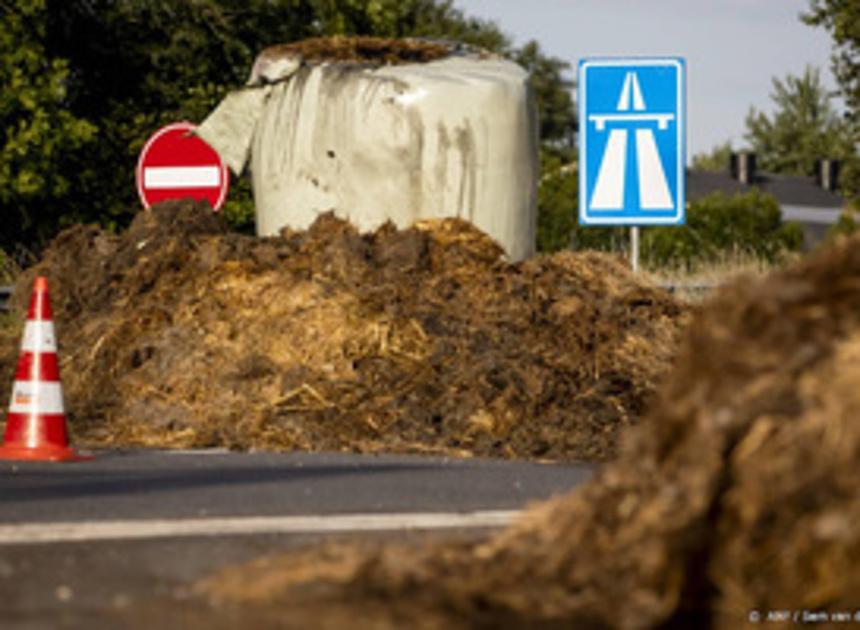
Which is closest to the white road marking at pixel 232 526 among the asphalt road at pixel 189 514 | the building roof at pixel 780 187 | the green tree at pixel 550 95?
the asphalt road at pixel 189 514

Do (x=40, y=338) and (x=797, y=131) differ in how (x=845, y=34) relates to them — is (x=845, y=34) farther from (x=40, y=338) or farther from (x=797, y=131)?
(x=797, y=131)

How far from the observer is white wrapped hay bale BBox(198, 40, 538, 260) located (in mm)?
16109

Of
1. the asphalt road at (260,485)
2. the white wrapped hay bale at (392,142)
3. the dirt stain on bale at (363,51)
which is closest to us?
the asphalt road at (260,485)

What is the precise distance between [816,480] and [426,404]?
7967mm

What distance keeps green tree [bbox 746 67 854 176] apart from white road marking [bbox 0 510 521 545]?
134m

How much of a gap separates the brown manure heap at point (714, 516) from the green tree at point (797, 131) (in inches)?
5370

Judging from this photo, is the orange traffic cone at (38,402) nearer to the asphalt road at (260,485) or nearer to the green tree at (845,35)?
the asphalt road at (260,485)

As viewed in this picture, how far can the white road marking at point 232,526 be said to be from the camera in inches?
297

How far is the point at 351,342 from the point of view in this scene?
13789 millimetres

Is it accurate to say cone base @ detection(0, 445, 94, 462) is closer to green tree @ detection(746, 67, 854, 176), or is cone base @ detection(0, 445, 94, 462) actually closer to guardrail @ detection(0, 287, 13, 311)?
guardrail @ detection(0, 287, 13, 311)

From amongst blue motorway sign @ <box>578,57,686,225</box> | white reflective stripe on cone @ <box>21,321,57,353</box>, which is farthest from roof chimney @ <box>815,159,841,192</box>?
white reflective stripe on cone @ <box>21,321,57,353</box>

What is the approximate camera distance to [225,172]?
59.9ft

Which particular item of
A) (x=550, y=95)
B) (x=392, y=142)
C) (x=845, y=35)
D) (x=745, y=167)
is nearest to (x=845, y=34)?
(x=845, y=35)

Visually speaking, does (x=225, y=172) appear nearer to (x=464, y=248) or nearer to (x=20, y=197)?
(x=464, y=248)
